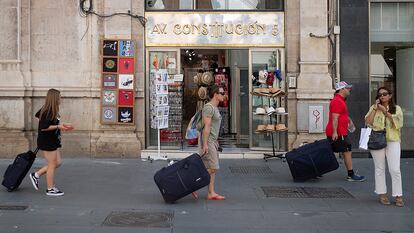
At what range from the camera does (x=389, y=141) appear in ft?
27.5

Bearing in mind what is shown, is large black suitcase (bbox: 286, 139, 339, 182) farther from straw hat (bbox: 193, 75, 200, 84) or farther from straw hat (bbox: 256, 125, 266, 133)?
straw hat (bbox: 193, 75, 200, 84)

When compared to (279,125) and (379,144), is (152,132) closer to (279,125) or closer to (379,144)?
(279,125)

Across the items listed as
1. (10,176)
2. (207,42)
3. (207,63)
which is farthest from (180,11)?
(10,176)

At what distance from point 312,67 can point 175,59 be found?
10.8 ft

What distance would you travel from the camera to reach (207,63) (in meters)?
15.3

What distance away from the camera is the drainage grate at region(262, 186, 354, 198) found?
30.1 feet

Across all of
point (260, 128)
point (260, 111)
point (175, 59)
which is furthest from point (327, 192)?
point (175, 59)

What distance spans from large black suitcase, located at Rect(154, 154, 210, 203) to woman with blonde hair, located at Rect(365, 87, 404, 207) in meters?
2.58

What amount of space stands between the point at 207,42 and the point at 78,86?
3.23 meters

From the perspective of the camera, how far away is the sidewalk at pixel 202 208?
7.06m

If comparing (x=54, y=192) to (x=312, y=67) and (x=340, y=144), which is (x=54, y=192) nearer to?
(x=340, y=144)

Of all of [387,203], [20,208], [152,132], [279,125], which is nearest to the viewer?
[20,208]

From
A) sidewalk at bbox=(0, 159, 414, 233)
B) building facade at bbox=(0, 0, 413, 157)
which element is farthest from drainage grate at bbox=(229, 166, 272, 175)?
building facade at bbox=(0, 0, 413, 157)

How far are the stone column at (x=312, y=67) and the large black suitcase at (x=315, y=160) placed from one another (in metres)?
3.21
